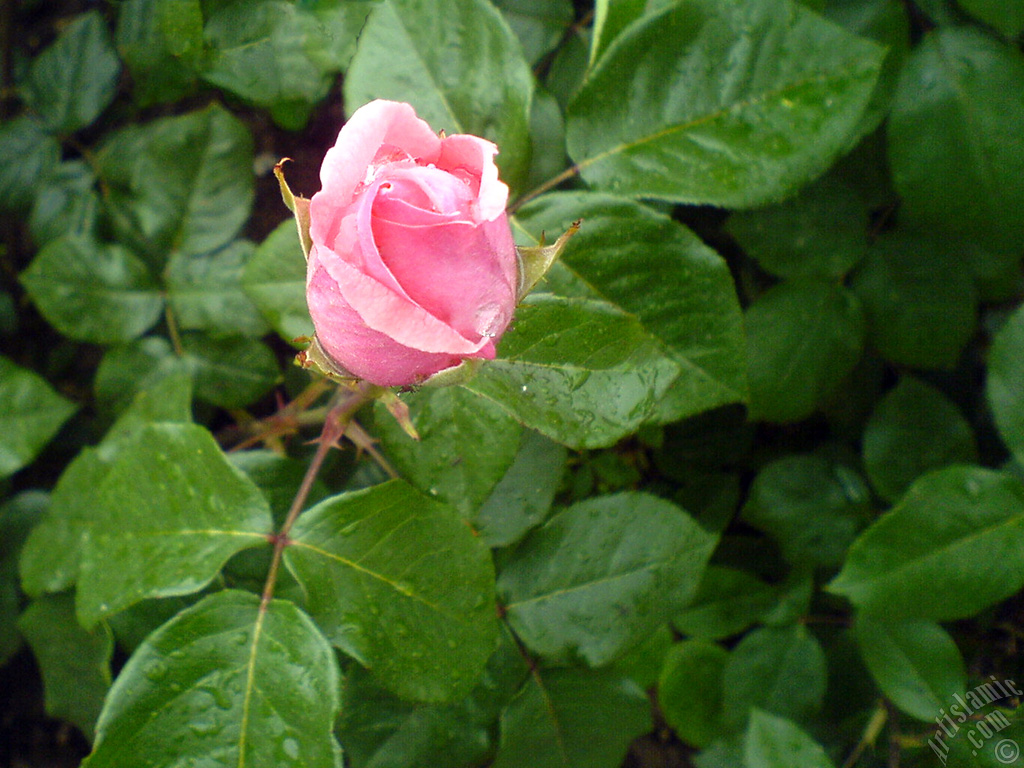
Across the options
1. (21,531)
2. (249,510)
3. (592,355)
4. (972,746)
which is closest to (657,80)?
(592,355)

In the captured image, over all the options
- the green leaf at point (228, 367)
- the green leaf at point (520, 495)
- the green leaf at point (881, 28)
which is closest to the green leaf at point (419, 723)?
the green leaf at point (520, 495)

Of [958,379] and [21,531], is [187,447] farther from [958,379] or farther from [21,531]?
[958,379]

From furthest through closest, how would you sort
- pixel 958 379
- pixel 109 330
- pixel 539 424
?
pixel 958 379
pixel 109 330
pixel 539 424

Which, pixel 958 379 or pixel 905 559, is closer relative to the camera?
pixel 905 559

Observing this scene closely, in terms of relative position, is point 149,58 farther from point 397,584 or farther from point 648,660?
point 648,660

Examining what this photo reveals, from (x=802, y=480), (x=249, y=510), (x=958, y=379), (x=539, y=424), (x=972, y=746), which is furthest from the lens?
(x=958, y=379)

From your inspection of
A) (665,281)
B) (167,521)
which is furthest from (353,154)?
(167,521)

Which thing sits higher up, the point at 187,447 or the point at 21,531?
the point at 187,447
